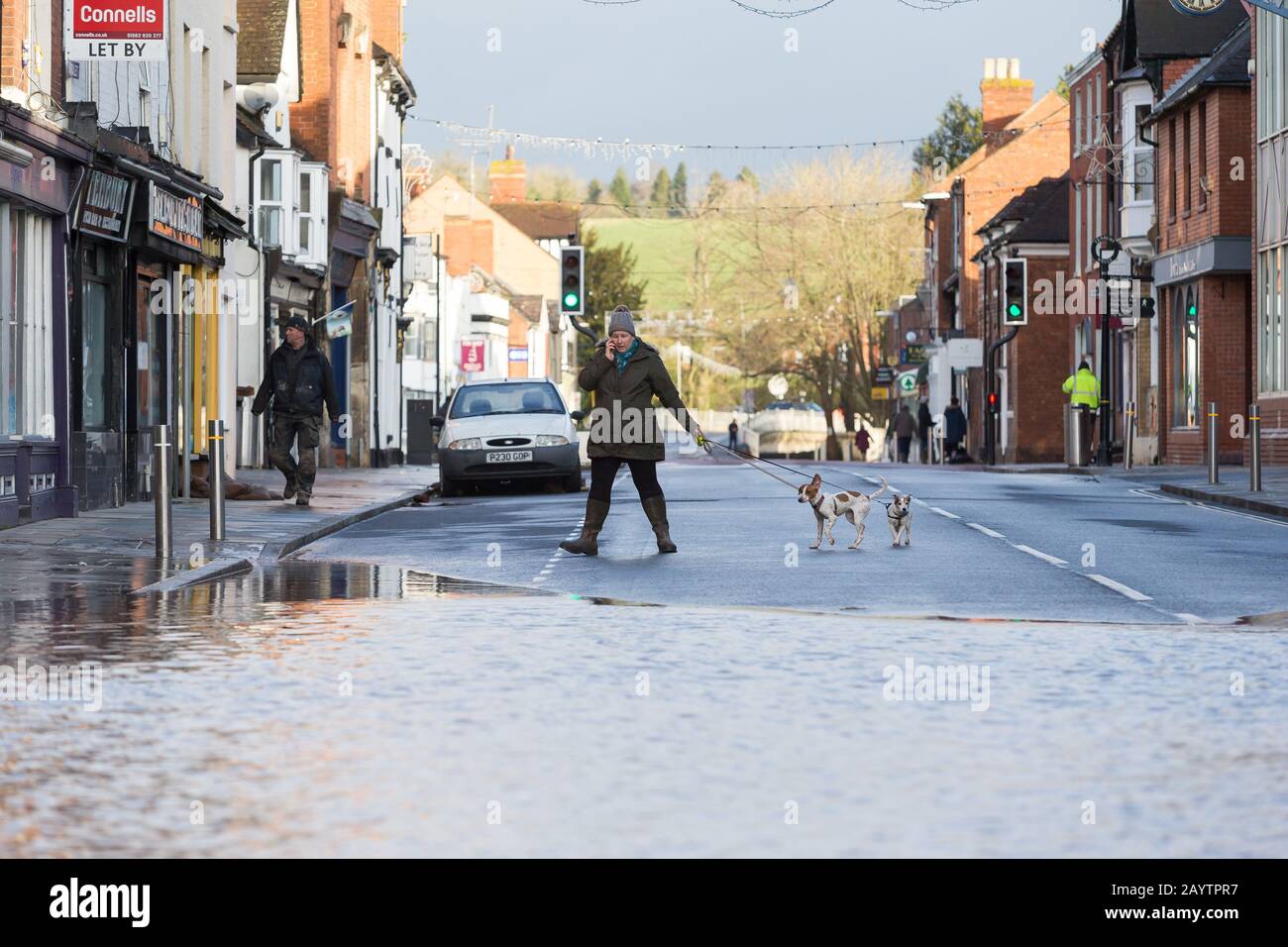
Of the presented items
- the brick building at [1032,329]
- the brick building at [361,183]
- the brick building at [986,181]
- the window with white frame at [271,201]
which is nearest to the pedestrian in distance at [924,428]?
the brick building at [986,181]

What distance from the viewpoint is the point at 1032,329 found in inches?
2456

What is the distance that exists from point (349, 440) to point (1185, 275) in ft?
57.2

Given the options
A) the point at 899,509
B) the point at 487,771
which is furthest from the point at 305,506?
the point at 487,771

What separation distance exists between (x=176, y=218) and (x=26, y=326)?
5.52 m

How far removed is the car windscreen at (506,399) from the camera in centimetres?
3038

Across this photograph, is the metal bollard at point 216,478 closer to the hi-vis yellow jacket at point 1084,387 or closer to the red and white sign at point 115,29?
the red and white sign at point 115,29

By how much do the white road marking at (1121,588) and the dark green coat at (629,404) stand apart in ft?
12.8

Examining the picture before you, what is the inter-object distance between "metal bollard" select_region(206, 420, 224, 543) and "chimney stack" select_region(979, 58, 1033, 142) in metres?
63.6

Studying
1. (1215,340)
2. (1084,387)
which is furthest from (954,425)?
(1215,340)

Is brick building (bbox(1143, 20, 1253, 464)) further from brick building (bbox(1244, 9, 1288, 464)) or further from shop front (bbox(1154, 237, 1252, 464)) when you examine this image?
brick building (bbox(1244, 9, 1288, 464))

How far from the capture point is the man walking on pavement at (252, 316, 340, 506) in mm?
25000

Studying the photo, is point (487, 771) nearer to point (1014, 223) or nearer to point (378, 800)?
point (378, 800)

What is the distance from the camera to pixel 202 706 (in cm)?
838

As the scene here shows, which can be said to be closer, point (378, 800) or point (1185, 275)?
point (378, 800)
